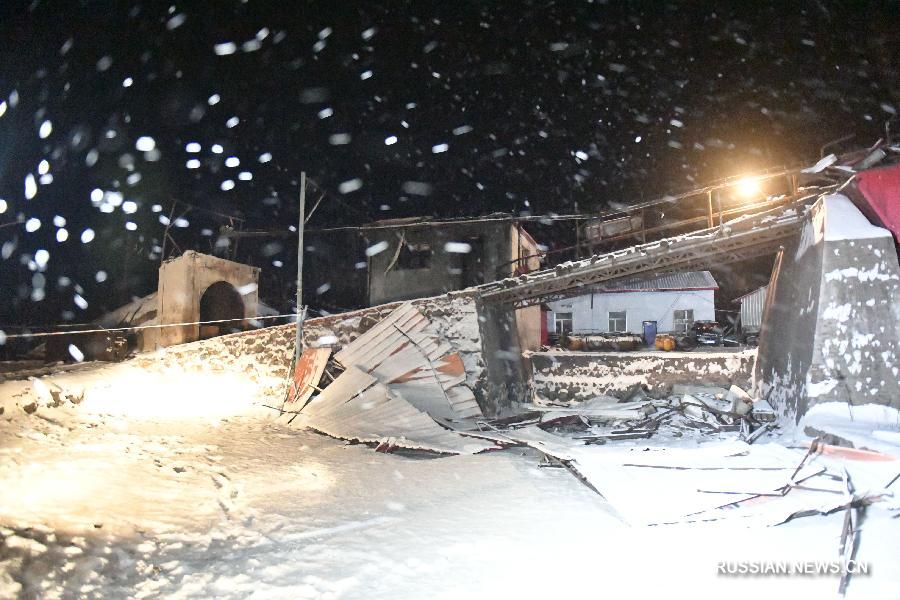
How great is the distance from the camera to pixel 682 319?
25344 millimetres

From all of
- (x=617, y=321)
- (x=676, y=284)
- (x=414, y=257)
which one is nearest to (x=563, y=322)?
(x=617, y=321)

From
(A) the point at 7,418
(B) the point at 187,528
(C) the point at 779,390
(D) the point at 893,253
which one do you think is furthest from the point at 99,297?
(D) the point at 893,253

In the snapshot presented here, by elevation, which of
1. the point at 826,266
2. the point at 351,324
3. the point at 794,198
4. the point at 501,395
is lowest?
the point at 501,395

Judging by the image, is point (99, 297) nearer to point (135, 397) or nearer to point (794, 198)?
point (135, 397)

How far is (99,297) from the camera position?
20.9m

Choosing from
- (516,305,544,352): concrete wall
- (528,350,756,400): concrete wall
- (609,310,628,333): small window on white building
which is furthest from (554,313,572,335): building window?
(528,350,756,400): concrete wall

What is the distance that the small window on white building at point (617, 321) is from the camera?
26.1m

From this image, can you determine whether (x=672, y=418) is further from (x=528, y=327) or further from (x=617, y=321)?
(x=617, y=321)

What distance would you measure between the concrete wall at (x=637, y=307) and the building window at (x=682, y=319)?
0.16 meters

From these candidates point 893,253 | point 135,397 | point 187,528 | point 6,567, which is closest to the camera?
point 6,567

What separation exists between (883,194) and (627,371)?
22.7ft

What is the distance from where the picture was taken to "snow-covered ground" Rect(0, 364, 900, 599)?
11.0 ft

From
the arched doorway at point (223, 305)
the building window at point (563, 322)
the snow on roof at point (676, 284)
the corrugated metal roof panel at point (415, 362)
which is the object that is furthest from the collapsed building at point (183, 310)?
the snow on roof at point (676, 284)

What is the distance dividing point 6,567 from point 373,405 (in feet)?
18.8
